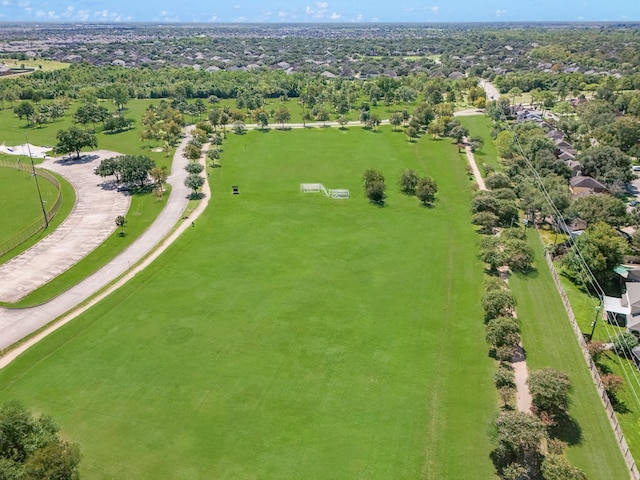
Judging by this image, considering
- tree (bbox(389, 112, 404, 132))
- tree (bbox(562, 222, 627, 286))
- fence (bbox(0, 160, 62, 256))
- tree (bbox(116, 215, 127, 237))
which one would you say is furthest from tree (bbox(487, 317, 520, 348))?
tree (bbox(389, 112, 404, 132))

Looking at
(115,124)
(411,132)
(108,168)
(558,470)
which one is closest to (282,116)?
(411,132)

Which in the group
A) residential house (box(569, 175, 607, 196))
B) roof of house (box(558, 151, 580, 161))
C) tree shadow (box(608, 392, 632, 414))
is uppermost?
roof of house (box(558, 151, 580, 161))

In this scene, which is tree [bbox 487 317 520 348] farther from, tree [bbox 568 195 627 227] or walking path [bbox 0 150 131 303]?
walking path [bbox 0 150 131 303]

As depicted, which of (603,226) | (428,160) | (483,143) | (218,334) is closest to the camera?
(218,334)

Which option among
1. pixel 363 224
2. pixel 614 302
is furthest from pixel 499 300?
pixel 363 224

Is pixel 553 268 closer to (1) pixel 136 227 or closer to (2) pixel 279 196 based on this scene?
(2) pixel 279 196

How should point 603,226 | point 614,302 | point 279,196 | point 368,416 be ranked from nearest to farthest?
point 368,416 → point 614,302 → point 603,226 → point 279,196
